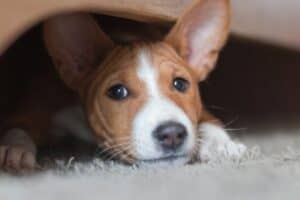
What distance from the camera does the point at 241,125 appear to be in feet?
6.72

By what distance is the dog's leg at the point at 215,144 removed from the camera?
1622 millimetres

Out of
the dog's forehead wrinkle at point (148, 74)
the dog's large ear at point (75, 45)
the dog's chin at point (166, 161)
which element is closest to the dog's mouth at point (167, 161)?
the dog's chin at point (166, 161)

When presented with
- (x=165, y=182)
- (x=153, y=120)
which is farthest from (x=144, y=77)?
(x=165, y=182)

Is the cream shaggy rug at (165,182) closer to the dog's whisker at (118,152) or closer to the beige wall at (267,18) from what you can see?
the dog's whisker at (118,152)

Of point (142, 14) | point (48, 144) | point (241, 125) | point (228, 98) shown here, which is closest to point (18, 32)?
point (142, 14)

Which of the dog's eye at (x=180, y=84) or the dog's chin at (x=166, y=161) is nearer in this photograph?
the dog's chin at (x=166, y=161)

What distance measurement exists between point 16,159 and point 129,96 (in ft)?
0.91

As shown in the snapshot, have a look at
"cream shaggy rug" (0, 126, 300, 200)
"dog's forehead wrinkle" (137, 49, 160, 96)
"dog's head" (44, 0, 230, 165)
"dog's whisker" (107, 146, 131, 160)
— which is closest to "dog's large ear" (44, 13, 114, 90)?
"dog's head" (44, 0, 230, 165)

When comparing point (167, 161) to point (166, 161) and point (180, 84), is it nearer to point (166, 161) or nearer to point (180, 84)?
point (166, 161)

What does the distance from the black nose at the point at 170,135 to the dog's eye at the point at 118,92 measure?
15 cm

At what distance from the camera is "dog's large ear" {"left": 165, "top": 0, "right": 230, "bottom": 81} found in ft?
5.67

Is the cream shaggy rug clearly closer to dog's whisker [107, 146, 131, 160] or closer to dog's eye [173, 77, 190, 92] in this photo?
dog's whisker [107, 146, 131, 160]

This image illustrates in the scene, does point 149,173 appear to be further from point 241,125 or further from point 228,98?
point 228,98

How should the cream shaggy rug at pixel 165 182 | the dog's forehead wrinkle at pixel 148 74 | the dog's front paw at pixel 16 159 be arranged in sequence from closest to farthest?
1. the cream shaggy rug at pixel 165 182
2. the dog's front paw at pixel 16 159
3. the dog's forehead wrinkle at pixel 148 74
